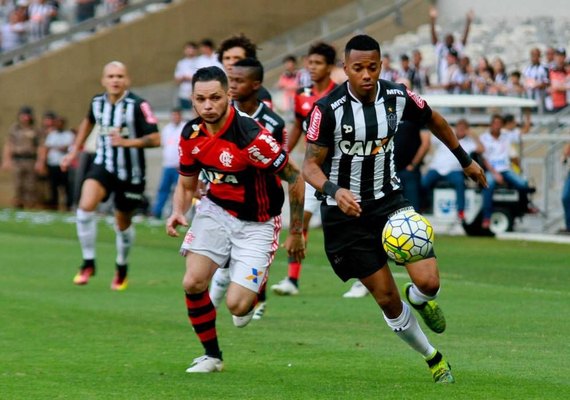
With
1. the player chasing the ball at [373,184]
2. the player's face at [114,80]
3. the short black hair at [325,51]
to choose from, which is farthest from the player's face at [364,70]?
the player's face at [114,80]

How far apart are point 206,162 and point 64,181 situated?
2246 cm

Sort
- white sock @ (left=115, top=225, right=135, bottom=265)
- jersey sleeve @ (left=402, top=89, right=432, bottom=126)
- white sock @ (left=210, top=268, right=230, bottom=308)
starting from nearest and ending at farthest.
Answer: jersey sleeve @ (left=402, top=89, right=432, bottom=126)
white sock @ (left=210, top=268, right=230, bottom=308)
white sock @ (left=115, top=225, right=135, bottom=265)

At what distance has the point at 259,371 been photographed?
31.7 feet

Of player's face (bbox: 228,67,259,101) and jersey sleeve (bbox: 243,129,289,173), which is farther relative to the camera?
player's face (bbox: 228,67,259,101)

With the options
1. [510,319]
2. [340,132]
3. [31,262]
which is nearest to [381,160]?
[340,132]

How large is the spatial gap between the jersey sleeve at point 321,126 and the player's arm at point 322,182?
0.04 m

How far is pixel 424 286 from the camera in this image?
8.84 metres

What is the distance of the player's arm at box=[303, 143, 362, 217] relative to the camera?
845cm

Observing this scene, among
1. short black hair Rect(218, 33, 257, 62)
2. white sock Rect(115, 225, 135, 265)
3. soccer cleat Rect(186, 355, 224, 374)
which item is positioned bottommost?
soccer cleat Rect(186, 355, 224, 374)

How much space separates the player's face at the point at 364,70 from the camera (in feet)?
29.0

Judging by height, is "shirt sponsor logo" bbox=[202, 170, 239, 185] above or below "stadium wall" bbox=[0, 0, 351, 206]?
below

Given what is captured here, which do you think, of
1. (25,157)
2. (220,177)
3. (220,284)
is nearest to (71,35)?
(25,157)

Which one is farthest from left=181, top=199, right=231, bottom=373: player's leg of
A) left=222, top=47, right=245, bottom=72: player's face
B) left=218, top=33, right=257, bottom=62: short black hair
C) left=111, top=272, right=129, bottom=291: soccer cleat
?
left=111, top=272, right=129, bottom=291: soccer cleat

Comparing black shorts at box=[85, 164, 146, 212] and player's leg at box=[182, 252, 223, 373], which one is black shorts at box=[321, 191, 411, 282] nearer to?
player's leg at box=[182, 252, 223, 373]
